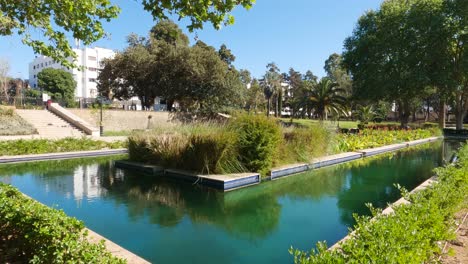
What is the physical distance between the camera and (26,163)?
438 inches

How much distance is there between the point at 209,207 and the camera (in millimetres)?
6559

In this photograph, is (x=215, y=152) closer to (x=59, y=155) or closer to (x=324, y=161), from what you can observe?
(x=324, y=161)

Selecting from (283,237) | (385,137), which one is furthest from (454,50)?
(283,237)

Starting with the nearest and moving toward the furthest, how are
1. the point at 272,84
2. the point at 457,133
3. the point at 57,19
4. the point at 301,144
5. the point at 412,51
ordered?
the point at 57,19
the point at 301,144
the point at 412,51
the point at 457,133
the point at 272,84

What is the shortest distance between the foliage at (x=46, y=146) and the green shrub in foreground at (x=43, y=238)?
31.0ft

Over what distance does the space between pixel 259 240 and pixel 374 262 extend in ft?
9.33

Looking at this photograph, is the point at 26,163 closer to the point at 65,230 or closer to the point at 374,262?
the point at 65,230

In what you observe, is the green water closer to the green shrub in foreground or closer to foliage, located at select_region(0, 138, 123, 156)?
the green shrub in foreground

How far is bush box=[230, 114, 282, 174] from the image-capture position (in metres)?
8.65

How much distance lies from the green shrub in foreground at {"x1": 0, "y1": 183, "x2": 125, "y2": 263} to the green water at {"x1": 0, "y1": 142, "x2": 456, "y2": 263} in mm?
1365

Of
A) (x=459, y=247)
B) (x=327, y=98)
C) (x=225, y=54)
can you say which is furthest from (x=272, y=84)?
(x=459, y=247)

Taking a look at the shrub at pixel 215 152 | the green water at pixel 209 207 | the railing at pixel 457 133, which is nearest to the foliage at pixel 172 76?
the railing at pixel 457 133

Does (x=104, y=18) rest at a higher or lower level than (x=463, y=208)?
higher

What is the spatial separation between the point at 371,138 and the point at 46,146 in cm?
1379
